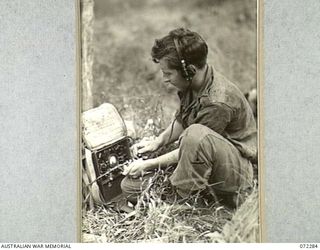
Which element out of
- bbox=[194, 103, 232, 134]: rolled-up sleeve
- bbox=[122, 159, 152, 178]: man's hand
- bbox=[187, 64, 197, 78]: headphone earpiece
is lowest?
bbox=[122, 159, 152, 178]: man's hand

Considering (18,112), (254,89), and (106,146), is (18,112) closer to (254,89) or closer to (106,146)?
(106,146)

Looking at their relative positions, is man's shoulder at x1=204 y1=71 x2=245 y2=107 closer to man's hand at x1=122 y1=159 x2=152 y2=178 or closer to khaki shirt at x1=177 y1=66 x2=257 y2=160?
khaki shirt at x1=177 y1=66 x2=257 y2=160

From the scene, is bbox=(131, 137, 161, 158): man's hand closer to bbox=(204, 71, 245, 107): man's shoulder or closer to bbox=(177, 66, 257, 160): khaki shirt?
bbox=(177, 66, 257, 160): khaki shirt

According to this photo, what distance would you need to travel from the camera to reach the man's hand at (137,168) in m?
2.12

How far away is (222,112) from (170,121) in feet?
0.69

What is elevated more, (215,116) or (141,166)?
(215,116)

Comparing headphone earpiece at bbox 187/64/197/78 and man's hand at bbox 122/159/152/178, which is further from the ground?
headphone earpiece at bbox 187/64/197/78

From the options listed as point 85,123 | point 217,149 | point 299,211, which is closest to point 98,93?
point 85,123

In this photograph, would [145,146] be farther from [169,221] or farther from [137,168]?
[169,221]

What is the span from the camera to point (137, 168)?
212 centimetres

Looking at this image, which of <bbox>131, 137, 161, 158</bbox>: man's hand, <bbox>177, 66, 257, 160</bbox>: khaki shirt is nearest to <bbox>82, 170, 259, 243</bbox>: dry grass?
<bbox>131, 137, 161, 158</bbox>: man's hand

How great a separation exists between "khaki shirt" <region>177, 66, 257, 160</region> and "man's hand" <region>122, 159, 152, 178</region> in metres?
0.22

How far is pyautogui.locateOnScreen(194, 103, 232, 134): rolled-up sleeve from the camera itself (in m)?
2.08

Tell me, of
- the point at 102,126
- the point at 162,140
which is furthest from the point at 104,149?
the point at 162,140
